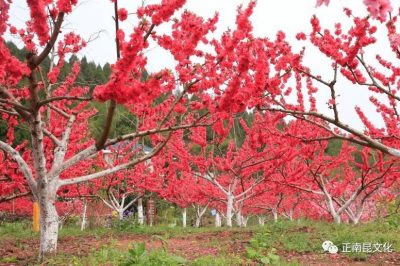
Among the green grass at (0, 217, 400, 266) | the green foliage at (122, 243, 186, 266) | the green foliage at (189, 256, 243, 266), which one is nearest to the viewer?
the green foliage at (122, 243, 186, 266)

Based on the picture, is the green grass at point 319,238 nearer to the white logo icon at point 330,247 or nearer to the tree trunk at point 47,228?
the white logo icon at point 330,247

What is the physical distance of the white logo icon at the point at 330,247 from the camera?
7.65m

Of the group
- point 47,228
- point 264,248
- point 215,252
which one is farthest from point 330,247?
point 47,228

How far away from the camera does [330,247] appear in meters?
7.77

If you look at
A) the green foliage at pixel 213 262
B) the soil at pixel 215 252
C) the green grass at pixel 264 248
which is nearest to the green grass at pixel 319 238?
the green grass at pixel 264 248

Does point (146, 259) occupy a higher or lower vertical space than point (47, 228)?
lower

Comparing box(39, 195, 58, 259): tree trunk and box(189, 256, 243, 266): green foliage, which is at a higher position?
box(39, 195, 58, 259): tree trunk

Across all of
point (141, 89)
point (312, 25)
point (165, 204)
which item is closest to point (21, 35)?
point (141, 89)

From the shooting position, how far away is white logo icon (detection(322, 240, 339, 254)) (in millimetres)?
7652

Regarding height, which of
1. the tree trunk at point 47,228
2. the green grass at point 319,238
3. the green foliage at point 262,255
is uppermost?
the tree trunk at point 47,228

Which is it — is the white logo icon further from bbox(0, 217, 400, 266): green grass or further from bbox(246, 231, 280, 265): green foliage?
bbox(246, 231, 280, 265): green foliage

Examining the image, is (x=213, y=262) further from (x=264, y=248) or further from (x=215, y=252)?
(x=264, y=248)

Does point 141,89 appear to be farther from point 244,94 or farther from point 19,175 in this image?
point 19,175

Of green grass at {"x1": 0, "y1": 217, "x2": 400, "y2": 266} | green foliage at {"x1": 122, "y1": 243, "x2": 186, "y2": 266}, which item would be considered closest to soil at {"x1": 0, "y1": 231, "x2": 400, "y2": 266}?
green grass at {"x1": 0, "y1": 217, "x2": 400, "y2": 266}
